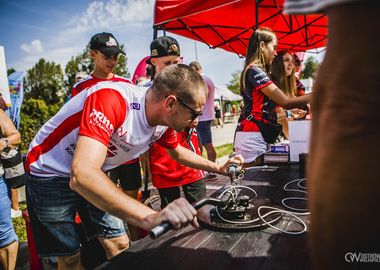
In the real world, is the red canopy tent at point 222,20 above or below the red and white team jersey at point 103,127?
above

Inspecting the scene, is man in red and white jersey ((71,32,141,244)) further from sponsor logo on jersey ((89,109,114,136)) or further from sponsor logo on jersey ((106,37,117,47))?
sponsor logo on jersey ((89,109,114,136))

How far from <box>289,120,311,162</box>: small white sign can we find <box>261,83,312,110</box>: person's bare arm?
0.71 ft

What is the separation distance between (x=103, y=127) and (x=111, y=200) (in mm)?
354

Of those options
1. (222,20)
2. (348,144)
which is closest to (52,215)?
(348,144)

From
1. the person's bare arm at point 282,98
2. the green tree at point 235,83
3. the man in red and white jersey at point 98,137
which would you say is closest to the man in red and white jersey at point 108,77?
the man in red and white jersey at point 98,137

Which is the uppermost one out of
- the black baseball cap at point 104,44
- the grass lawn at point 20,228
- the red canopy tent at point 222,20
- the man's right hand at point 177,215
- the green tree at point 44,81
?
the green tree at point 44,81

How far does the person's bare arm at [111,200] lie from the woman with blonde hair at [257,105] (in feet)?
5.10

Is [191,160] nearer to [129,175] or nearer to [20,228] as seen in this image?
[129,175]

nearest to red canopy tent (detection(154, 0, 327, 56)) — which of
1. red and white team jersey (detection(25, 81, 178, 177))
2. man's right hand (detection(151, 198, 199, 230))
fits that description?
red and white team jersey (detection(25, 81, 178, 177))

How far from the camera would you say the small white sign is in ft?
7.65

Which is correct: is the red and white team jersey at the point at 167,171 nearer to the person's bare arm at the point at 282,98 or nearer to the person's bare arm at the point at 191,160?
the person's bare arm at the point at 191,160

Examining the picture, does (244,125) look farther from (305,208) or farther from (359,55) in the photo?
(359,55)

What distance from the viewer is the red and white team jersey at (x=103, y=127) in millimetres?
1261

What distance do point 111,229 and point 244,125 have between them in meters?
1.52
